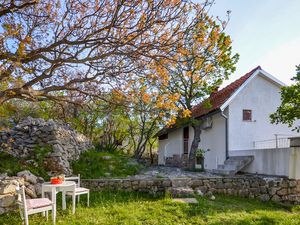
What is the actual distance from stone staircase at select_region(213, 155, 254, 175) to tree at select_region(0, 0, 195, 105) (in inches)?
256

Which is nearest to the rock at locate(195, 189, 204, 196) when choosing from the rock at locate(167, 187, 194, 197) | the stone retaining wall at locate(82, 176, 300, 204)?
the stone retaining wall at locate(82, 176, 300, 204)

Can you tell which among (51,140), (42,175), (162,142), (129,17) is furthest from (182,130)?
(129,17)

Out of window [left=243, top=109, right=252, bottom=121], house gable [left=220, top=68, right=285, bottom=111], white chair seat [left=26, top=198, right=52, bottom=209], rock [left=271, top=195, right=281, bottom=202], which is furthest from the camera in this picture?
window [left=243, top=109, right=252, bottom=121]

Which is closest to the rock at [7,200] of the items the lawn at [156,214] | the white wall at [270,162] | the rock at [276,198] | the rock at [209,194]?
the lawn at [156,214]

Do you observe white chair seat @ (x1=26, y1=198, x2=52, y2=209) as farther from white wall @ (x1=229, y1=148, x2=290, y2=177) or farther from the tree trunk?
the tree trunk

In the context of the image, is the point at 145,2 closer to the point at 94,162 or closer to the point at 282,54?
the point at 282,54

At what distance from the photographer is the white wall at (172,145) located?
61.7 feet

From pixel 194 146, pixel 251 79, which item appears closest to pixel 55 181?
pixel 194 146

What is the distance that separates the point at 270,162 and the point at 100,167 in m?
6.61

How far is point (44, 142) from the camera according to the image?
1077 cm

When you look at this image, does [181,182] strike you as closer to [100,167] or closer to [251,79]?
[100,167]

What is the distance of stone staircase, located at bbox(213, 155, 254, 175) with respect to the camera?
36.3 ft

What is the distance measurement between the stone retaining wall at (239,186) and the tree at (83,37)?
3.39m

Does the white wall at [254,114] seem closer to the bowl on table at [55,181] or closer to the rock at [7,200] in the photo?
the bowl on table at [55,181]
